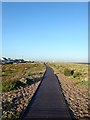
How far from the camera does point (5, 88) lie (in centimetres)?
1755

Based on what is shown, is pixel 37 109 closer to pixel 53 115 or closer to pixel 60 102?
pixel 53 115

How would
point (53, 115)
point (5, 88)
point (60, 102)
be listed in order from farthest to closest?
point (5, 88)
point (60, 102)
point (53, 115)

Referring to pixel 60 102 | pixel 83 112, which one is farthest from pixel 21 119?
pixel 60 102

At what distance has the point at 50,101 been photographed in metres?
12.7

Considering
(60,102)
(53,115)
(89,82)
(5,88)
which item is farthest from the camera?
(89,82)

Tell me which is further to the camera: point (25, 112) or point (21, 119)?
point (25, 112)

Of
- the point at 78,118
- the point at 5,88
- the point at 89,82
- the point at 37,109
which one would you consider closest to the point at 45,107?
the point at 37,109

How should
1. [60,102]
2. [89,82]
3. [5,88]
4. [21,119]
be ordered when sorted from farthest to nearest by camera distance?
1. [89,82]
2. [5,88]
3. [60,102]
4. [21,119]

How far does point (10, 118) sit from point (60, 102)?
3.98m

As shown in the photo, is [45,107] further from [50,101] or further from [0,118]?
[0,118]

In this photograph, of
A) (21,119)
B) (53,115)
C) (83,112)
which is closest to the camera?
(21,119)

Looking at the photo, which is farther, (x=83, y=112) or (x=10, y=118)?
(x=83, y=112)

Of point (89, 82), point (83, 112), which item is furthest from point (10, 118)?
point (89, 82)

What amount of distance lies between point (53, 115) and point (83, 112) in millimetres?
1582
